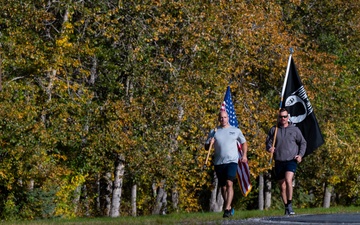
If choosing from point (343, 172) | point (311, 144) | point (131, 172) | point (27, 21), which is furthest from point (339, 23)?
point (311, 144)

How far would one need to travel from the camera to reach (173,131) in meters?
38.3

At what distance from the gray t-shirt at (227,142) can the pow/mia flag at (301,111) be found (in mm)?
2374

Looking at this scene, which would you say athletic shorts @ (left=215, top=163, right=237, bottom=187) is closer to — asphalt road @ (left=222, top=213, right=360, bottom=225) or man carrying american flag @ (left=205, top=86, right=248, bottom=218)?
man carrying american flag @ (left=205, top=86, right=248, bottom=218)

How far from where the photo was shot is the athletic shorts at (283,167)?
831 inches

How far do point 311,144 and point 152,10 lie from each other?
16.2 m

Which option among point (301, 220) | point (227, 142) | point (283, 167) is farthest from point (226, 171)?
point (301, 220)

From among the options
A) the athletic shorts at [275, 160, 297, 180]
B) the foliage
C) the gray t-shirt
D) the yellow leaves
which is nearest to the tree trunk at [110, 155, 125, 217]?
the foliage

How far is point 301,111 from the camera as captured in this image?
74.6 feet

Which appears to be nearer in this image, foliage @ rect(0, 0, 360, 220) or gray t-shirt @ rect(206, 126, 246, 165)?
gray t-shirt @ rect(206, 126, 246, 165)

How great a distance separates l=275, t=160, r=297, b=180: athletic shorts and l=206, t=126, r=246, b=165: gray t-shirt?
1001 mm

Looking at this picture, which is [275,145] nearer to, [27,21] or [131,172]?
[27,21]

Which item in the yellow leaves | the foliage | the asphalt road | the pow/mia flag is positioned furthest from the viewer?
the yellow leaves

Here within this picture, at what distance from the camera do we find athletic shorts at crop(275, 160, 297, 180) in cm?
2111

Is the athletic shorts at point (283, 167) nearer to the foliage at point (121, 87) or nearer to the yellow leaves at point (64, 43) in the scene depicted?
the foliage at point (121, 87)
